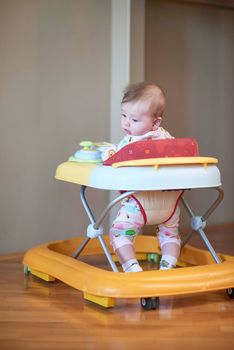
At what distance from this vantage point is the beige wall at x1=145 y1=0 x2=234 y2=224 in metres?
2.63

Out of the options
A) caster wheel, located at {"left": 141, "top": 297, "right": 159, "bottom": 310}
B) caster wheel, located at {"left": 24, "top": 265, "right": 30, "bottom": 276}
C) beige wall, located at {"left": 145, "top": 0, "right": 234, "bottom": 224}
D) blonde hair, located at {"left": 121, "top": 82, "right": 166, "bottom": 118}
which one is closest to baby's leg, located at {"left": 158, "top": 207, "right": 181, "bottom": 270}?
caster wheel, located at {"left": 141, "top": 297, "right": 159, "bottom": 310}

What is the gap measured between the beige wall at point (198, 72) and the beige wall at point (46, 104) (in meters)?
0.33

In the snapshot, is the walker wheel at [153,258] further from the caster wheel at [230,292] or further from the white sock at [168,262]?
the caster wheel at [230,292]

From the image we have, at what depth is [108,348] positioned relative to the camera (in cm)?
128

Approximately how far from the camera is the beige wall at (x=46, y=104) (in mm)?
2158

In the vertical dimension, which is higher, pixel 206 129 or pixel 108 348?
pixel 206 129

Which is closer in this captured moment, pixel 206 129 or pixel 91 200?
pixel 91 200

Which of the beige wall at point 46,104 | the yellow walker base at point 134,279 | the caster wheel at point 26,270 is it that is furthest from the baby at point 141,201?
the beige wall at point 46,104

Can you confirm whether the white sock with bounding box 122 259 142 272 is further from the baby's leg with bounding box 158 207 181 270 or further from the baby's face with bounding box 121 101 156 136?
the baby's face with bounding box 121 101 156 136

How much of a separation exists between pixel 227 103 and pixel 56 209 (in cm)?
102

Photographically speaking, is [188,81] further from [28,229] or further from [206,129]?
[28,229]

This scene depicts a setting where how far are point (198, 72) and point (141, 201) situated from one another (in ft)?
3.90

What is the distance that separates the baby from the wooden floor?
0.49 ft

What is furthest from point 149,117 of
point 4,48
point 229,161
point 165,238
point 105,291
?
point 229,161
